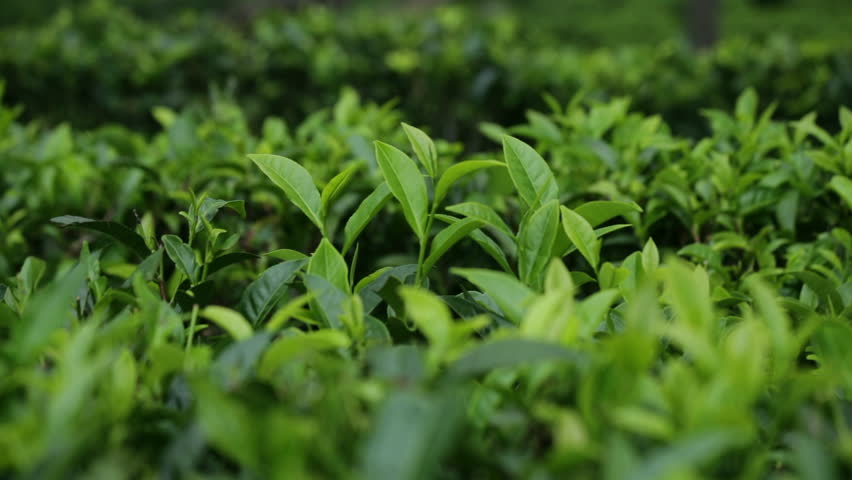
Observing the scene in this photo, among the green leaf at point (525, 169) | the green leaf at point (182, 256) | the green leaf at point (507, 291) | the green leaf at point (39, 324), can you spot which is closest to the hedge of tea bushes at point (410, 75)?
the green leaf at point (525, 169)

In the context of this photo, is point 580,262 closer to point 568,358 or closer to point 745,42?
point 568,358

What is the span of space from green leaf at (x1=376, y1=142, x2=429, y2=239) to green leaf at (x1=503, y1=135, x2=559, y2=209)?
206 millimetres

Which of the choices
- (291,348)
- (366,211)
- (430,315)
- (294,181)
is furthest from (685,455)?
(294,181)

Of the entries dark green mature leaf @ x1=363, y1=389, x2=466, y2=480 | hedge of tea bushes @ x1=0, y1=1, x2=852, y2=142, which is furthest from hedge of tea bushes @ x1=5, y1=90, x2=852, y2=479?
hedge of tea bushes @ x1=0, y1=1, x2=852, y2=142

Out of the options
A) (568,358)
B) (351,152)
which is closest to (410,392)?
(568,358)

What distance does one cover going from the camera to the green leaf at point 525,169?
164 centimetres

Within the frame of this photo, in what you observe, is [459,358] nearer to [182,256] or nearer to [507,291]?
[507,291]

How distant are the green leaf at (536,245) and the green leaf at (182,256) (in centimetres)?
67

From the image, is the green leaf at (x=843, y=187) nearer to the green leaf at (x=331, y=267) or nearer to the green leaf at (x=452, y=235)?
the green leaf at (x=452, y=235)

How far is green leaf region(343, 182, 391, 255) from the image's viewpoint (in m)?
1.63

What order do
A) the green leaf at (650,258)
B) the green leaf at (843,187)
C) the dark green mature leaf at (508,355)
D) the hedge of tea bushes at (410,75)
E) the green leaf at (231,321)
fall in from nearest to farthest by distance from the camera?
the dark green mature leaf at (508,355) → the green leaf at (231,321) → the green leaf at (650,258) → the green leaf at (843,187) → the hedge of tea bushes at (410,75)

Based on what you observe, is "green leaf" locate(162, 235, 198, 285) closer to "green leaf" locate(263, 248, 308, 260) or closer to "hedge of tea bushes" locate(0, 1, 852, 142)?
"green leaf" locate(263, 248, 308, 260)

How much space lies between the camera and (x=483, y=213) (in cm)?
161

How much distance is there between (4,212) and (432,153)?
1.63 m
